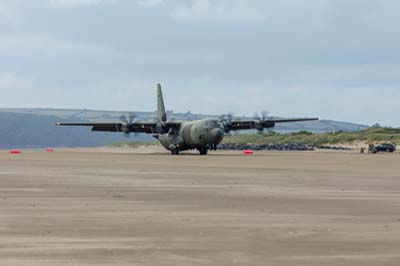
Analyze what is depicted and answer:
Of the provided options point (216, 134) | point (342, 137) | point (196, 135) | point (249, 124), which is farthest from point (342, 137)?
point (216, 134)

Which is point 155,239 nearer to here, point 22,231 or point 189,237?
point 189,237

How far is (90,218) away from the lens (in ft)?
70.4

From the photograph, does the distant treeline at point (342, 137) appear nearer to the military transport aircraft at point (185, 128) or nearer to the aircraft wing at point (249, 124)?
the aircraft wing at point (249, 124)

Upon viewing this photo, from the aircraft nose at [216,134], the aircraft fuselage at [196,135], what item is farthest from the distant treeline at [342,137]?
the aircraft nose at [216,134]

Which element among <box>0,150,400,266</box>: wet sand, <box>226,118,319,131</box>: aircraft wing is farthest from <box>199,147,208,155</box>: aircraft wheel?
<box>0,150,400,266</box>: wet sand

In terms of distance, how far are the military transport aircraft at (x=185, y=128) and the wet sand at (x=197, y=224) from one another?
189 ft

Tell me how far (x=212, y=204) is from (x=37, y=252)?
424 inches

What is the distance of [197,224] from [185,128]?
3002 inches

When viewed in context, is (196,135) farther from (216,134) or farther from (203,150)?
(216,134)

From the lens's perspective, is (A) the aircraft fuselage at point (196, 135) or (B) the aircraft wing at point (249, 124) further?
(B) the aircraft wing at point (249, 124)

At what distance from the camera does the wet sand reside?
50.9ft

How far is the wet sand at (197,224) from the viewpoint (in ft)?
50.9

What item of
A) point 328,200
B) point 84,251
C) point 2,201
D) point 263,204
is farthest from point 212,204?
point 84,251

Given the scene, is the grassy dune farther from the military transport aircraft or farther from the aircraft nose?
the aircraft nose
